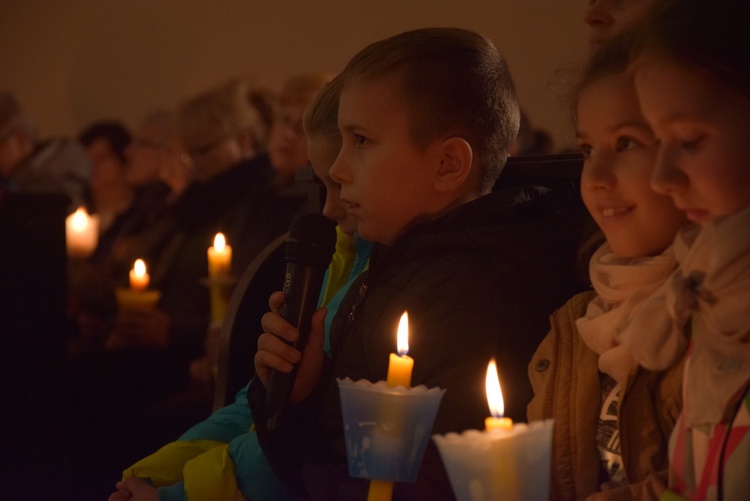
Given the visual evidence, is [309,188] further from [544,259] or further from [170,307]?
[170,307]

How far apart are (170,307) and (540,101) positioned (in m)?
2.52

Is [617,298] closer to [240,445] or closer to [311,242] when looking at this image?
[311,242]

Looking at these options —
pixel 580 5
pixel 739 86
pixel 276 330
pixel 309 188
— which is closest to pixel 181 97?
pixel 580 5

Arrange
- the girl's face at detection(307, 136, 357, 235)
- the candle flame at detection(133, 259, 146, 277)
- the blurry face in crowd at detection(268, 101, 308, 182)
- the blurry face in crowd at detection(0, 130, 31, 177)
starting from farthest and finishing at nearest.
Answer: the blurry face in crowd at detection(0, 130, 31, 177) → the blurry face in crowd at detection(268, 101, 308, 182) → the candle flame at detection(133, 259, 146, 277) → the girl's face at detection(307, 136, 357, 235)

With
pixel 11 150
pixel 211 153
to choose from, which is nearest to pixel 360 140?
pixel 211 153

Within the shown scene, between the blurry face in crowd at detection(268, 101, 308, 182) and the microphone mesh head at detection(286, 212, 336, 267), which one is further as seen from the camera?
the blurry face in crowd at detection(268, 101, 308, 182)

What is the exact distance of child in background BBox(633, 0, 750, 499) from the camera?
2.99 feet

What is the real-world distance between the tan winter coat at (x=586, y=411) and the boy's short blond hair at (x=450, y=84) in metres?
0.37

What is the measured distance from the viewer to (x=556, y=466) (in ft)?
3.89

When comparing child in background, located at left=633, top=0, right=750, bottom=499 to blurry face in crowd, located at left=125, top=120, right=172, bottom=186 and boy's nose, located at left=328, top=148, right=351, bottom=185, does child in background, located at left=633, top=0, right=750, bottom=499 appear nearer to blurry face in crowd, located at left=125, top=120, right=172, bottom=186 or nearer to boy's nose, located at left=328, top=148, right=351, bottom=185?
boy's nose, located at left=328, top=148, right=351, bottom=185

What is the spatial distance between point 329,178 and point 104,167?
428 cm

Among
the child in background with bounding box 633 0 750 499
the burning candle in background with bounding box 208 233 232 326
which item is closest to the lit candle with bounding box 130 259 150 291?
the burning candle in background with bounding box 208 233 232 326

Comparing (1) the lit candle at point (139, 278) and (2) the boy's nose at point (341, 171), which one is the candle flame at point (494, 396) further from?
(1) the lit candle at point (139, 278)

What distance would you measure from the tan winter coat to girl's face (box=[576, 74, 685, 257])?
0.14 metres
